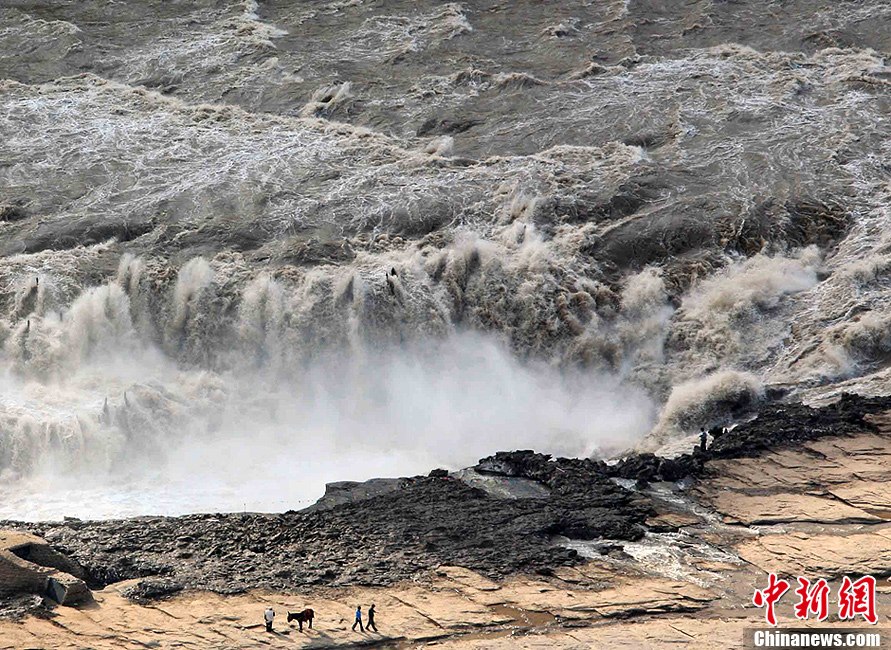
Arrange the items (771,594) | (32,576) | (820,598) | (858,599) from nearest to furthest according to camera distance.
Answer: (32,576)
(858,599)
(820,598)
(771,594)

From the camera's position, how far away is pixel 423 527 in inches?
1293

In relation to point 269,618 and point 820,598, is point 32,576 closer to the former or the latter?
point 269,618

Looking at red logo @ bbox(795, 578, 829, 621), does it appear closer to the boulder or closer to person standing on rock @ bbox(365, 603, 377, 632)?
person standing on rock @ bbox(365, 603, 377, 632)

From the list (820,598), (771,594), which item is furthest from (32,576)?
(820,598)

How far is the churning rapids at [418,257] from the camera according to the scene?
40.2 metres

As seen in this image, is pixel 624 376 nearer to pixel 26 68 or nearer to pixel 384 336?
pixel 384 336

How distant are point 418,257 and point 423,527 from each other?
1405 centimetres

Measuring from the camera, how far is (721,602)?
29703mm

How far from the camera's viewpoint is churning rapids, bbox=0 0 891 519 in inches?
1583

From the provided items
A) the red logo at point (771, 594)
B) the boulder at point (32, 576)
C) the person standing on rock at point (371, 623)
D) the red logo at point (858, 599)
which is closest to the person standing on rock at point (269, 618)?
the person standing on rock at point (371, 623)

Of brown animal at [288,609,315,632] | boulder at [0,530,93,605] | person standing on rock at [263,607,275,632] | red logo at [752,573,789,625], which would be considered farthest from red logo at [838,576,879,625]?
boulder at [0,530,93,605]

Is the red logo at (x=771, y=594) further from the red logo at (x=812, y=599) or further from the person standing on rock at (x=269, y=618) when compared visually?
the person standing on rock at (x=269, y=618)

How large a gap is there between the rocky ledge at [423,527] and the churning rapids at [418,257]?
2.88 metres

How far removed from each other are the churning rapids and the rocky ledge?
288 cm
